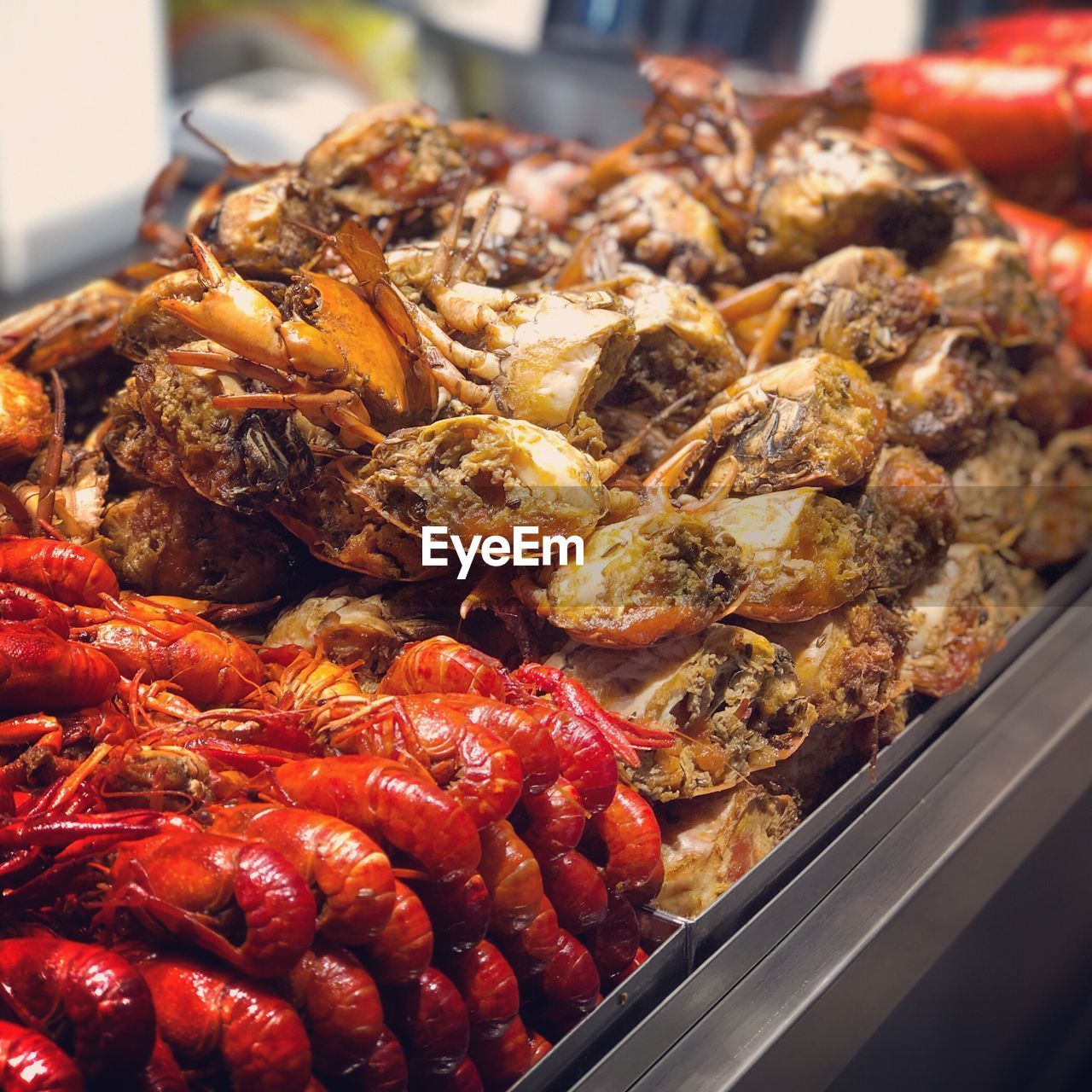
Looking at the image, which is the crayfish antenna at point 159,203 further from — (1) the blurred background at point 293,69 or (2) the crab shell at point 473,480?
(1) the blurred background at point 293,69

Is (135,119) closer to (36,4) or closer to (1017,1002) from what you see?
(36,4)

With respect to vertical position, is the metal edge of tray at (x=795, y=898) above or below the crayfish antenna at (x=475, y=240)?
below

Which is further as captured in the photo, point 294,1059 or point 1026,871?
point 1026,871

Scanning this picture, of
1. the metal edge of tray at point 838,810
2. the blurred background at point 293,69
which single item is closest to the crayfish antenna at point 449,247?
the metal edge of tray at point 838,810

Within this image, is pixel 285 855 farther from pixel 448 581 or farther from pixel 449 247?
pixel 449 247

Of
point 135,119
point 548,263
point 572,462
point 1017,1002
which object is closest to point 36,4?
point 135,119

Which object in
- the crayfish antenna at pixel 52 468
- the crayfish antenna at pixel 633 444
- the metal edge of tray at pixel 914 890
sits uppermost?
the crayfish antenna at pixel 633 444
